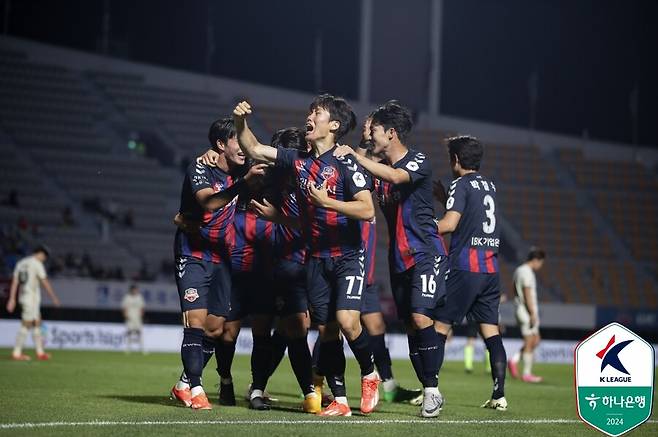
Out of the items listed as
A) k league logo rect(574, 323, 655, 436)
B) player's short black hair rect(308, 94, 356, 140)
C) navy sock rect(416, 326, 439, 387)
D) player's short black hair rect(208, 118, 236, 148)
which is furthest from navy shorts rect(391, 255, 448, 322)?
k league logo rect(574, 323, 655, 436)

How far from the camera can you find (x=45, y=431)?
24.2ft

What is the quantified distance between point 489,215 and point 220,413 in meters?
3.39

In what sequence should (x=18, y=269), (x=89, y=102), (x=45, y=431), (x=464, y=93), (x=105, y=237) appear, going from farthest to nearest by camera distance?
1. (x=464, y=93)
2. (x=89, y=102)
3. (x=105, y=237)
4. (x=18, y=269)
5. (x=45, y=431)

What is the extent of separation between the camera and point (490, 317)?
1058 cm

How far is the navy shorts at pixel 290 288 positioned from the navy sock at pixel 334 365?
0.40 m

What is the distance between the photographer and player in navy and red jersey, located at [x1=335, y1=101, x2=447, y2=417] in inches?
368

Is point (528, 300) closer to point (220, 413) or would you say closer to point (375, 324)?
point (375, 324)

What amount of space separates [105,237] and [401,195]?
22024 mm

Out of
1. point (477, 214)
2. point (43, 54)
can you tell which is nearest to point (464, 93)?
point (43, 54)

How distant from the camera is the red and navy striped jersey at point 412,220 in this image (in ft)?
31.2

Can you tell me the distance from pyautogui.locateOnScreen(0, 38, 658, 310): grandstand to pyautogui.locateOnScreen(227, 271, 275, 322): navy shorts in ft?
62.5

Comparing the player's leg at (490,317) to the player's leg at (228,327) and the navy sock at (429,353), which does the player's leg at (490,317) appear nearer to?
the navy sock at (429,353)

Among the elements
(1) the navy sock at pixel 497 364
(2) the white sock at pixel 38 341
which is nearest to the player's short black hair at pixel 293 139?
(1) the navy sock at pixel 497 364

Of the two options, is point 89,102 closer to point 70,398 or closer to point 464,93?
point 464,93
